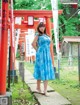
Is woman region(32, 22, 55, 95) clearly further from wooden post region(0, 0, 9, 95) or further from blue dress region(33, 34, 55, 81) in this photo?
wooden post region(0, 0, 9, 95)

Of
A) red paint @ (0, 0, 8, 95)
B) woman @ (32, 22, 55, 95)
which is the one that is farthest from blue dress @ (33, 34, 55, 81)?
red paint @ (0, 0, 8, 95)

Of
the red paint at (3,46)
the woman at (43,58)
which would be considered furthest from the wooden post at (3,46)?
the woman at (43,58)

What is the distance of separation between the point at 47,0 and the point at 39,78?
2127 cm

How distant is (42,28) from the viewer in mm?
6863

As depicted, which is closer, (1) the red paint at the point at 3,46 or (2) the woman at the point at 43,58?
(1) the red paint at the point at 3,46

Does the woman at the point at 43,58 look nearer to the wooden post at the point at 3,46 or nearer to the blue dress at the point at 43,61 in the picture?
the blue dress at the point at 43,61

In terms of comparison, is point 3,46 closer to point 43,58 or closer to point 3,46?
point 3,46

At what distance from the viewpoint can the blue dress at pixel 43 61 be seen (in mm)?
6949

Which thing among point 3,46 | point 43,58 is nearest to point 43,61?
point 43,58

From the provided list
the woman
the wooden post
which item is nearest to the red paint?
the wooden post

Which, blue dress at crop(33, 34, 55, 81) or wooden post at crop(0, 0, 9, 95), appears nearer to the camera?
wooden post at crop(0, 0, 9, 95)

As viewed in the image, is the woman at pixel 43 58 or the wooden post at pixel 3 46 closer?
the wooden post at pixel 3 46

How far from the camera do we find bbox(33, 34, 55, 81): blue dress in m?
6.95

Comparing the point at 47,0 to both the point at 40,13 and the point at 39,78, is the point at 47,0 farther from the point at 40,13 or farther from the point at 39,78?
the point at 39,78
